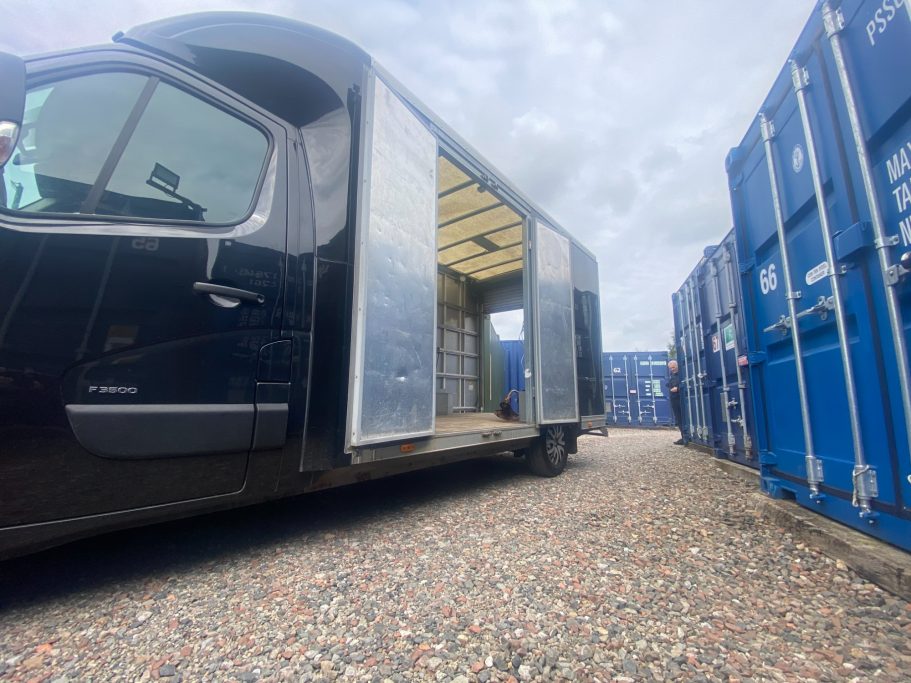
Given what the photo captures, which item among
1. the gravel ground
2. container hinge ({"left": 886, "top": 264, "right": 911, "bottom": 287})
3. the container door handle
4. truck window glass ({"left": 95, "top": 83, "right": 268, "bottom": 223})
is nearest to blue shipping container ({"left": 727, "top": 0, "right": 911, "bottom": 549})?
container hinge ({"left": 886, "top": 264, "right": 911, "bottom": 287})

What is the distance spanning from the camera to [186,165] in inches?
77.9

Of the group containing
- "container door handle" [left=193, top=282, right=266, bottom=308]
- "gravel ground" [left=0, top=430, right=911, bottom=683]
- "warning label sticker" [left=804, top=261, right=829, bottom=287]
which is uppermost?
"warning label sticker" [left=804, top=261, right=829, bottom=287]

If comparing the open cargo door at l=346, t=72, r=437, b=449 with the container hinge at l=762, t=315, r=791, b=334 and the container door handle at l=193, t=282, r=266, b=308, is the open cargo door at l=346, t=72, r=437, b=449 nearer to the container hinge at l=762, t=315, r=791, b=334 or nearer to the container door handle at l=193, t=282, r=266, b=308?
the container door handle at l=193, t=282, r=266, b=308

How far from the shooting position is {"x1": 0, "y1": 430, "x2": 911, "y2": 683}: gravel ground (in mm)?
1388

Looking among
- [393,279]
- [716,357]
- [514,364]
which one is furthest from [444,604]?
[514,364]

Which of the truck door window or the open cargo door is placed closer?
the truck door window

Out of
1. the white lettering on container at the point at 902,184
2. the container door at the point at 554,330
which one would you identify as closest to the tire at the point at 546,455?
the container door at the point at 554,330

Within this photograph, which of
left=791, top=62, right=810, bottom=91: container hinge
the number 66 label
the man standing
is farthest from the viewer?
the man standing

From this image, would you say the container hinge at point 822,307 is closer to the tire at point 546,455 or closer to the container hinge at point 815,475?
the container hinge at point 815,475

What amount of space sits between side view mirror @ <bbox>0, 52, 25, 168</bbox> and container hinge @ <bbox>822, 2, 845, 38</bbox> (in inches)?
146

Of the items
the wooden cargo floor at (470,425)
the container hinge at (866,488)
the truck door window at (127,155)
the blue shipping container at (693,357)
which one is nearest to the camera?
the truck door window at (127,155)

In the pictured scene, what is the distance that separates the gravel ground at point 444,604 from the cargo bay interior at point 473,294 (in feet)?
9.53

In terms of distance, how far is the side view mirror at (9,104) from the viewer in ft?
5.05

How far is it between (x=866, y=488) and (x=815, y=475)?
0.47 metres
